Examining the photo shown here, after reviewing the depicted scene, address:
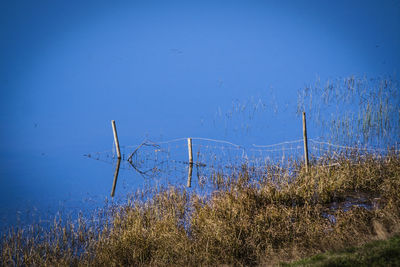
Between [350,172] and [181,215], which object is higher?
[350,172]

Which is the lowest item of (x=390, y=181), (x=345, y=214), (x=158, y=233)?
(x=158, y=233)

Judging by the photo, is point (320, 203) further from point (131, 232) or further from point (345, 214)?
point (131, 232)

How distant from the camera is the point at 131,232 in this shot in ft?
24.7

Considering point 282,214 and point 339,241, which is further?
point 282,214

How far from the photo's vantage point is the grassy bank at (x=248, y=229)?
21.8 ft

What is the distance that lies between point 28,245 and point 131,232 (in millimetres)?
3013

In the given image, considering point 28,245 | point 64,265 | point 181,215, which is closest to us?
point 64,265

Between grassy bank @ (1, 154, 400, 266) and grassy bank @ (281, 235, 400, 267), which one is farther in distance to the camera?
grassy bank @ (1, 154, 400, 266)

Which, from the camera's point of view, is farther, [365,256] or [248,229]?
[248,229]

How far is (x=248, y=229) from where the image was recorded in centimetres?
720

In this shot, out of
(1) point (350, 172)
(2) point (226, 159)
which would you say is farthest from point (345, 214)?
(2) point (226, 159)

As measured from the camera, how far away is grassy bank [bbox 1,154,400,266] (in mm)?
6641

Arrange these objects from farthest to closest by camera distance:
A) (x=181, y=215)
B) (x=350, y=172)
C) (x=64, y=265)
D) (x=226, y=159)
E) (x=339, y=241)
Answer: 1. (x=226, y=159)
2. (x=350, y=172)
3. (x=181, y=215)
4. (x=64, y=265)
5. (x=339, y=241)

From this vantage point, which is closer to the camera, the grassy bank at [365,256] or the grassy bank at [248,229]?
the grassy bank at [365,256]
